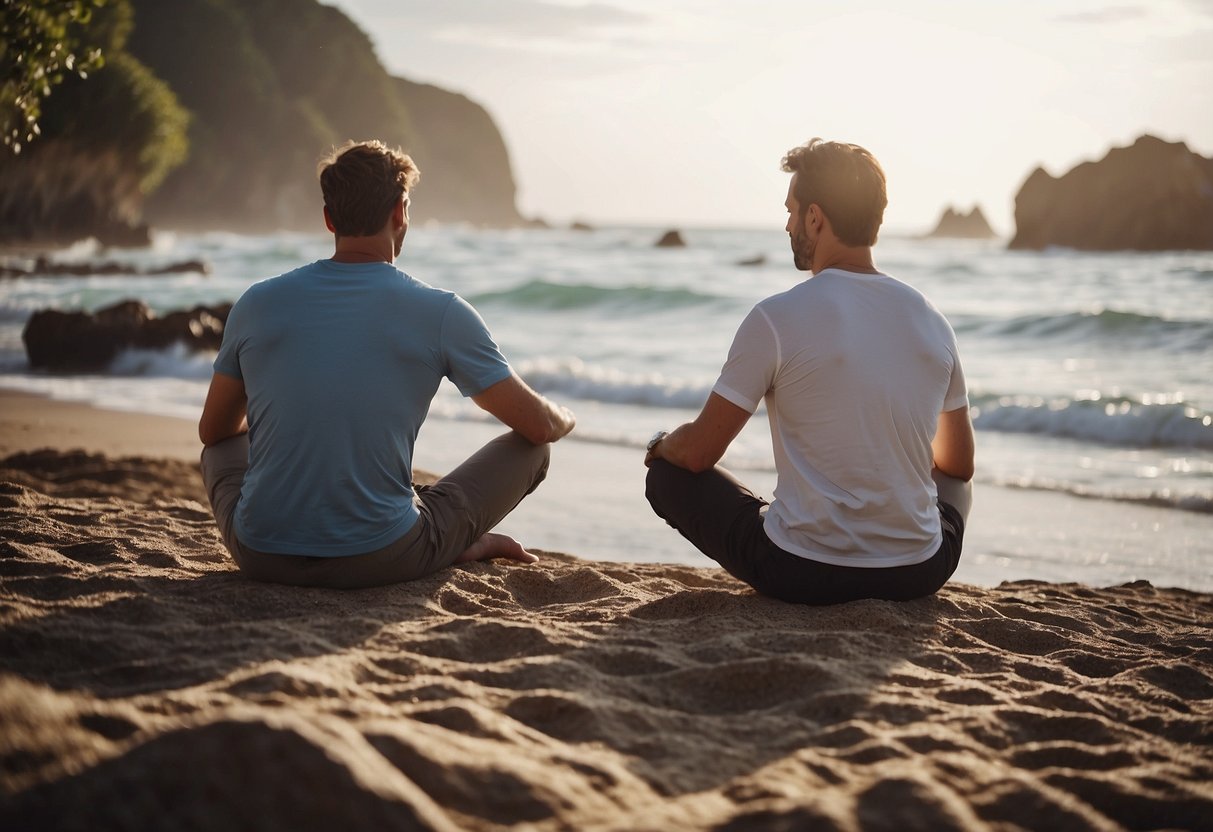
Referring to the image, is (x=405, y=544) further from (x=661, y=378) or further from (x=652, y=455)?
(x=661, y=378)

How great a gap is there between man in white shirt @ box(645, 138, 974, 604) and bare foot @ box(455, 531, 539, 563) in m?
0.96

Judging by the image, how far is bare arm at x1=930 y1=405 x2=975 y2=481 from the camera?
142 inches

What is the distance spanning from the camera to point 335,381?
3225 mm

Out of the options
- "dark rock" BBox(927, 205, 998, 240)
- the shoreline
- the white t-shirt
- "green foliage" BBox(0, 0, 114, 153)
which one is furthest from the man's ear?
"dark rock" BBox(927, 205, 998, 240)

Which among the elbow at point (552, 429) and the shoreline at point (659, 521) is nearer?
the elbow at point (552, 429)

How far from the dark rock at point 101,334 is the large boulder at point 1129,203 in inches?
1504

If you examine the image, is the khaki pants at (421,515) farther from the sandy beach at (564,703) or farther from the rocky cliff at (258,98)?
the rocky cliff at (258,98)

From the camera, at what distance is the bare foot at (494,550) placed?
399cm

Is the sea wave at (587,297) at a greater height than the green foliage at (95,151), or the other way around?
the green foliage at (95,151)

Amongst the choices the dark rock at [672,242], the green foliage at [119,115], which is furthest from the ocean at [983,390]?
the dark rock at [672,242]

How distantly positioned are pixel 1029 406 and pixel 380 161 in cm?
787

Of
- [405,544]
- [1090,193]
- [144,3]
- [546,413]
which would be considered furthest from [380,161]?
[144,3]

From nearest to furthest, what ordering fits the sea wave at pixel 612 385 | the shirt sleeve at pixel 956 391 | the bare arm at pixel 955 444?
the shirt sleeve at pixel 956 391, the bare arm at pixel 955 444, the sea wave at pixel 612 385

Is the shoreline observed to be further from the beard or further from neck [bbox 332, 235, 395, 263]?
neck [bbox 332, 235, 395, 263]
